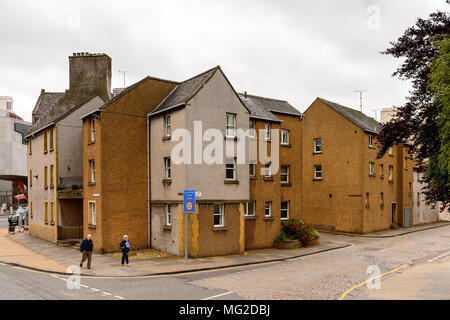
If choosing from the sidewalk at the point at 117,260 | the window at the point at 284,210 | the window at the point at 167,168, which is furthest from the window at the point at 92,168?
the window at the point at 284,210

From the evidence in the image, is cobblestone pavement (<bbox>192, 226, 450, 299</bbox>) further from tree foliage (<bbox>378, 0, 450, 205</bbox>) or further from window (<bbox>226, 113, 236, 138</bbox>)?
window (<bbox>226, 113, 236, 138</bbox>)

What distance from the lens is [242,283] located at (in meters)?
16.9

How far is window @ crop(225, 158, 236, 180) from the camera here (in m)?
26.3

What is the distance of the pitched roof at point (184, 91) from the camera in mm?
25141

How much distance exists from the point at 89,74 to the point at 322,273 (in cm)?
2613

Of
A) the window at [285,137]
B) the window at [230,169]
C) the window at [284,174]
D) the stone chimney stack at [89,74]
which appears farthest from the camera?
the stone chimney stack at [89,74]

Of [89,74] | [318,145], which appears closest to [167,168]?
[89,74]

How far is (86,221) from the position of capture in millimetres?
27953

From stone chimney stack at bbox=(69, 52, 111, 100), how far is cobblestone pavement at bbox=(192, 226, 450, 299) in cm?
2220

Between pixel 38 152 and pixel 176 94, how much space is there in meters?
16.3

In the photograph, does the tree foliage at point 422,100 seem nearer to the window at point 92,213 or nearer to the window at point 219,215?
the window at point 219,215

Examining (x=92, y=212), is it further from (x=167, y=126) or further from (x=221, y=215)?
(x=221, y=215)

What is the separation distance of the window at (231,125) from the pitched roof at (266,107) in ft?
7.42
